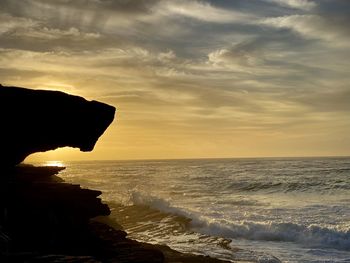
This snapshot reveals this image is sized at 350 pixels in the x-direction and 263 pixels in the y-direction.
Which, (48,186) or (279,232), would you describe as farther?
(279,232)

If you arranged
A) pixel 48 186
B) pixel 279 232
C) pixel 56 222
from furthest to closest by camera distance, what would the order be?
pixel 279 232
pixel 48 186
pixel 56 222

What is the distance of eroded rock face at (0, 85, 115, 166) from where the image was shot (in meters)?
12.7

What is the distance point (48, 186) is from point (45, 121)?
3.15m

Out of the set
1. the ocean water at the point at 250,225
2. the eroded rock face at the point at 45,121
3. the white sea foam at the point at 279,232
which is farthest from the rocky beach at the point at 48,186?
the white sea foam at the point at 279,232

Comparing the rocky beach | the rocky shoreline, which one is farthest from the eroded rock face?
the rocky shoreline

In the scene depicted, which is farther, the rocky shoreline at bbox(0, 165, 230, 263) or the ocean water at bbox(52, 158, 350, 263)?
the ocean water at bbox(52, 158, 350, 263)

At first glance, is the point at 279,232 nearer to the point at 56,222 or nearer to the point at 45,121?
the point at 56,222

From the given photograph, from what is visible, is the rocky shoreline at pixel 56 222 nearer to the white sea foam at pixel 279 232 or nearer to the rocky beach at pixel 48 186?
the rocky beach at pixel 48 186

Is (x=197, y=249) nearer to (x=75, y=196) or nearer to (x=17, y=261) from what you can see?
(x=75, y=196)

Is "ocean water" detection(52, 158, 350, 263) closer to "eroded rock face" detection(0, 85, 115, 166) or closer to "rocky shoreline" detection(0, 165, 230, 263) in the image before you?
"rocky shoreline" detection(0, 165, 230, 263)

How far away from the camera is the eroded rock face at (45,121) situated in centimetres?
1266

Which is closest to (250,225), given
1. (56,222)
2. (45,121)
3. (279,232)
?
(279,232)

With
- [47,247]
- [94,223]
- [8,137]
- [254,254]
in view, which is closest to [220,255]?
[254,254]

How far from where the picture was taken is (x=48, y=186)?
50.0 feet
